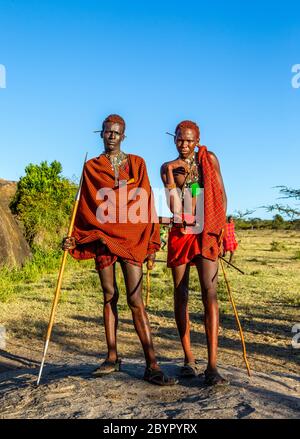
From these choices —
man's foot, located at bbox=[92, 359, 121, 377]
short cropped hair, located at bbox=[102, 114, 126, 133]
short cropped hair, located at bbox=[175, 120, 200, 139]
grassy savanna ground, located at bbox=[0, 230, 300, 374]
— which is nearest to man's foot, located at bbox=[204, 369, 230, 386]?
man's foot, located at bbox=[92, 359, 121, 377]

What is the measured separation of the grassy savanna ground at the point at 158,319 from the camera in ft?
22.7

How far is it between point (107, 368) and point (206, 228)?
1.29m

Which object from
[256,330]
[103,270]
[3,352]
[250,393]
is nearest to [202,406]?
[250,393]

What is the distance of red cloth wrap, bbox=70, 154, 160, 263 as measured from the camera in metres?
4.05

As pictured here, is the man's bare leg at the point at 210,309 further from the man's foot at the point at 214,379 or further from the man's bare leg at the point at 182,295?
the man's bare leg at the point at 182,295

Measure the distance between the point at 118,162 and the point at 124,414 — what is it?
1.81 m

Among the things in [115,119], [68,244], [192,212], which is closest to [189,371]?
[192,212]

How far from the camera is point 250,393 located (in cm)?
376

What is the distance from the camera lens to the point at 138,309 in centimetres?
401

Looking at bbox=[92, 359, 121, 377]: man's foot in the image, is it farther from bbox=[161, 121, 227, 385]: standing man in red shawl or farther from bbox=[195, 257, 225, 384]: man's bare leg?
bbox=[195, 257, 225, 384]: man's bare leg

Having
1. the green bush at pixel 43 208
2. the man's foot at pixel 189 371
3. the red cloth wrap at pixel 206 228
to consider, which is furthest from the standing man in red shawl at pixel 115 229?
the green bush at pixel 43 208

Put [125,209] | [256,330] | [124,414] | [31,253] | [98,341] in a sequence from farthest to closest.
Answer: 1. [31,253]
2. [256,330]
3. [98,341]
4. [125,209]
5. [124,414]

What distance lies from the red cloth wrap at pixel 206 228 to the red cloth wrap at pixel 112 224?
0.16 meters

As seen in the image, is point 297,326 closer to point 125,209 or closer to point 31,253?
point 125,209
